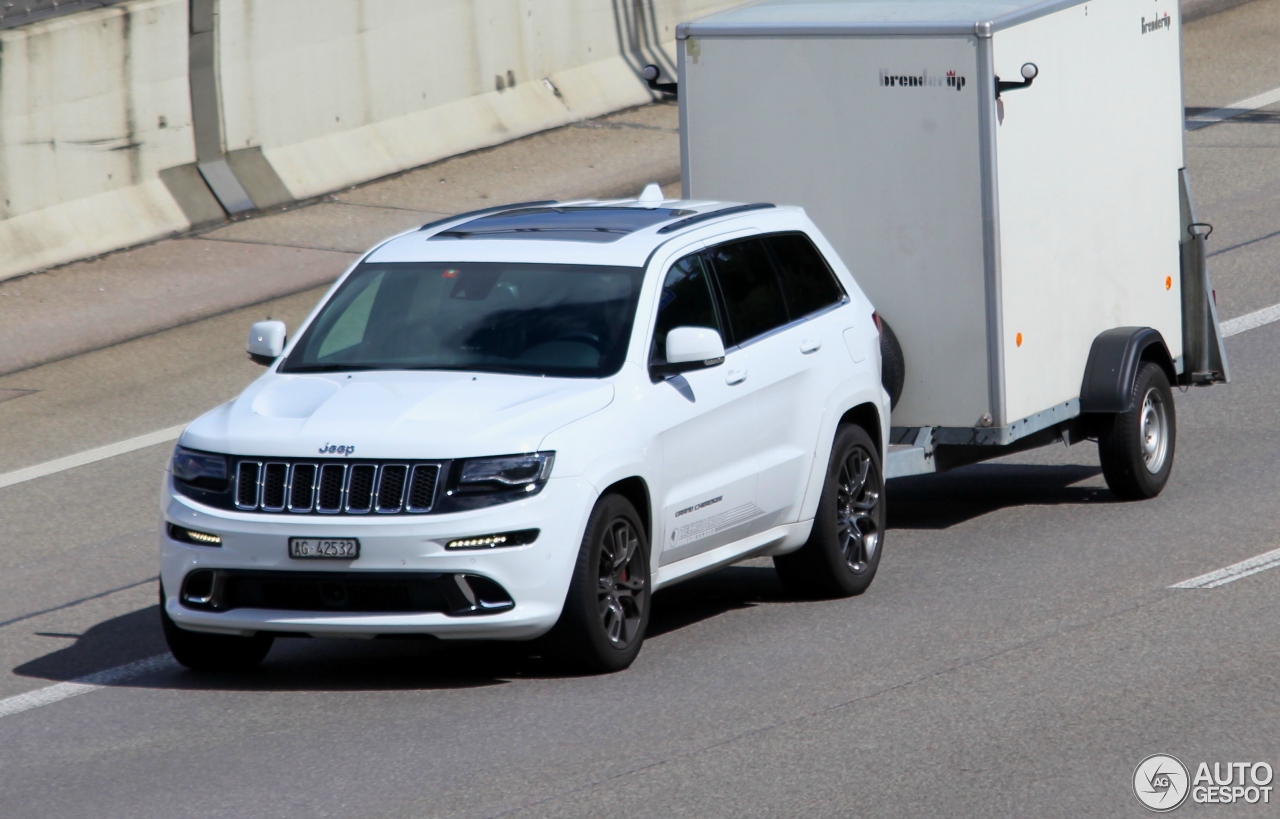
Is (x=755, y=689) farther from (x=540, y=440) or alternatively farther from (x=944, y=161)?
(x=944, y=161)

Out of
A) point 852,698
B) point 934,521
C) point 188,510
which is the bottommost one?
point 934,521

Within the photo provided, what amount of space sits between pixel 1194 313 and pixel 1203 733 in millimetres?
6018

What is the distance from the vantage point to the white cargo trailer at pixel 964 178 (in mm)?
11094

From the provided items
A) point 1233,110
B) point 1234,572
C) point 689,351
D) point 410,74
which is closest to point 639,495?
point 689,351

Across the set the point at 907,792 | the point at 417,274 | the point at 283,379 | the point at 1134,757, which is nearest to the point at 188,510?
the point at 283,379

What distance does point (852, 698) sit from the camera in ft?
27.0

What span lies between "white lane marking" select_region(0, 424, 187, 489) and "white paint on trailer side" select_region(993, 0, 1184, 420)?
521cm

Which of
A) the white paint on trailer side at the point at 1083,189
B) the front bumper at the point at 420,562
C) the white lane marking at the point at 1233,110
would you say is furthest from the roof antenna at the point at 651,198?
the white lane marking at the point at 1233,110

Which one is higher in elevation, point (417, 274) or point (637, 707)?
point (417, 274)

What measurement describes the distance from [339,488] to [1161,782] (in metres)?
3.29

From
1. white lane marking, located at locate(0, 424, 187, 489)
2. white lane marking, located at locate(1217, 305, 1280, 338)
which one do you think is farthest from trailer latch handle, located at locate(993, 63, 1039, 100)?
white lane marking, located at locate(1217, 305, 1280, 338)

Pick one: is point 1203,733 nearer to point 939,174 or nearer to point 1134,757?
point 1134,757

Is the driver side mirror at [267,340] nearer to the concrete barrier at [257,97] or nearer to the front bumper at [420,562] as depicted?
the front bumper at [420,562]

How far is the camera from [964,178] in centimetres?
1110
